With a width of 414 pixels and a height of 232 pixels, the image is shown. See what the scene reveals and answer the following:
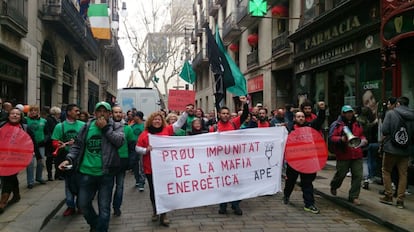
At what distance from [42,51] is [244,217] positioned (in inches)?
542

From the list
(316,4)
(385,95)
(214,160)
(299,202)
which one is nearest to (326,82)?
(316,4)

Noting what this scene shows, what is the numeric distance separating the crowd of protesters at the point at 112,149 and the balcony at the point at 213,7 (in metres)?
23.7

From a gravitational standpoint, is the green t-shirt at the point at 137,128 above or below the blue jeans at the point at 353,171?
above

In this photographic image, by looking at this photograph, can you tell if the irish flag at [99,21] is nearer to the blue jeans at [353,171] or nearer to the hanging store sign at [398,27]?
the hanging store sign at [398,27]

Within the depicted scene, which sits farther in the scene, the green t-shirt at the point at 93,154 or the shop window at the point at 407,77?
the shop window at the point at 407,77

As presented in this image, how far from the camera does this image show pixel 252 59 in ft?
75.9

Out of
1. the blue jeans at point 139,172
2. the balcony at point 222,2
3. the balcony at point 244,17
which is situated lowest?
the blue jeans at point 139,172

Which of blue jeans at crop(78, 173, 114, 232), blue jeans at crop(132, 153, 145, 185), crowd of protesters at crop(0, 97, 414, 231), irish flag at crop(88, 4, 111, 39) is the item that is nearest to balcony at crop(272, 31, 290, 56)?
crowd of protesters at crop(0, 97, 414, 231)

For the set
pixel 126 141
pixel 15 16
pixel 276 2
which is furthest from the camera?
pixel 276 2

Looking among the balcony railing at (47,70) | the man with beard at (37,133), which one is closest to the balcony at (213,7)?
the balcony railing at (47,70)

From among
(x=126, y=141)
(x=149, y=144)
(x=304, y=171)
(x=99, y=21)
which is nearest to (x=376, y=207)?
(x=304, y=171)

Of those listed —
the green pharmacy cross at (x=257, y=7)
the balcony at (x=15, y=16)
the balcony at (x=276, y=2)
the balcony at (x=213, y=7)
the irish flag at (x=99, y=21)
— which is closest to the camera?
the balcony at (x=15, y=16)

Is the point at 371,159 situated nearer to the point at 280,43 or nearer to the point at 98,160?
the point at 98,160

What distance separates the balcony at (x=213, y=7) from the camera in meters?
33.1
